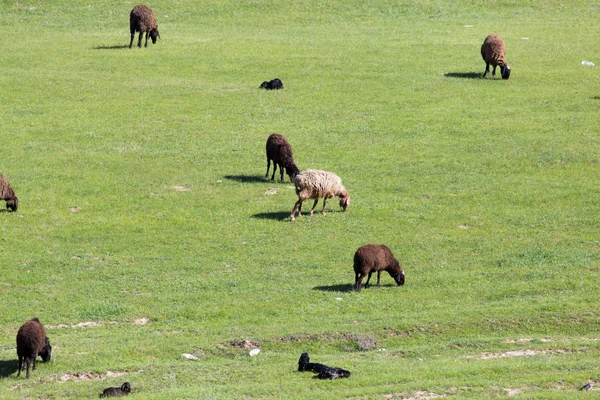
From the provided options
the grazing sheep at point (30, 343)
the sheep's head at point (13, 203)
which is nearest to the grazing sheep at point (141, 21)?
the sheep's head at point (13, 203)

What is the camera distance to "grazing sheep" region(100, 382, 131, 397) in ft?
60.0

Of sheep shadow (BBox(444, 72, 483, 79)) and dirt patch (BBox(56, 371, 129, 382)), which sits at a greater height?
sheep shadow (BBox(444, 72, 483, 79))

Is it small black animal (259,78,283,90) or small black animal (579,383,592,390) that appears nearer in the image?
small black animal (579,383,592,390)

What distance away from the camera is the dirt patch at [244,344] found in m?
21.3

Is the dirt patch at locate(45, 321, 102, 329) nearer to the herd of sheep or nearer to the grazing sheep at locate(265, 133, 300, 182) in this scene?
the herd of sheep

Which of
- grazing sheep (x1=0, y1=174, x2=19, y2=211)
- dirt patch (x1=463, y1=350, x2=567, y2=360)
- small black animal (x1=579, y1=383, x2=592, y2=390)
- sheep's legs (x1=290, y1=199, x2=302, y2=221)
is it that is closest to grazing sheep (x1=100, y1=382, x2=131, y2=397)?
dirt patch (x1=463, y1=350, x2=567, y2=360)

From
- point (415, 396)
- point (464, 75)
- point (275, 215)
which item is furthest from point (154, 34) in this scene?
point (415, 396)

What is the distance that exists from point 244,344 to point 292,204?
12.5m

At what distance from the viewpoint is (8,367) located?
20.3m

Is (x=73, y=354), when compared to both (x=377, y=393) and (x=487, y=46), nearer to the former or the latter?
(x=377, y=393)

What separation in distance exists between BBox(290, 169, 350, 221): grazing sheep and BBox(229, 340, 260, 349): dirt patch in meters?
9.96

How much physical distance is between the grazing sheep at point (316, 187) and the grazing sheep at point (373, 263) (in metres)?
5.33

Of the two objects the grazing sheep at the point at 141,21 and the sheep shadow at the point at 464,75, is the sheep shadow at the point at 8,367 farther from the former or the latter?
the grazing sheep at the point at 141,21

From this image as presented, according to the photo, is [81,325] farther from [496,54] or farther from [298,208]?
[496,54]
